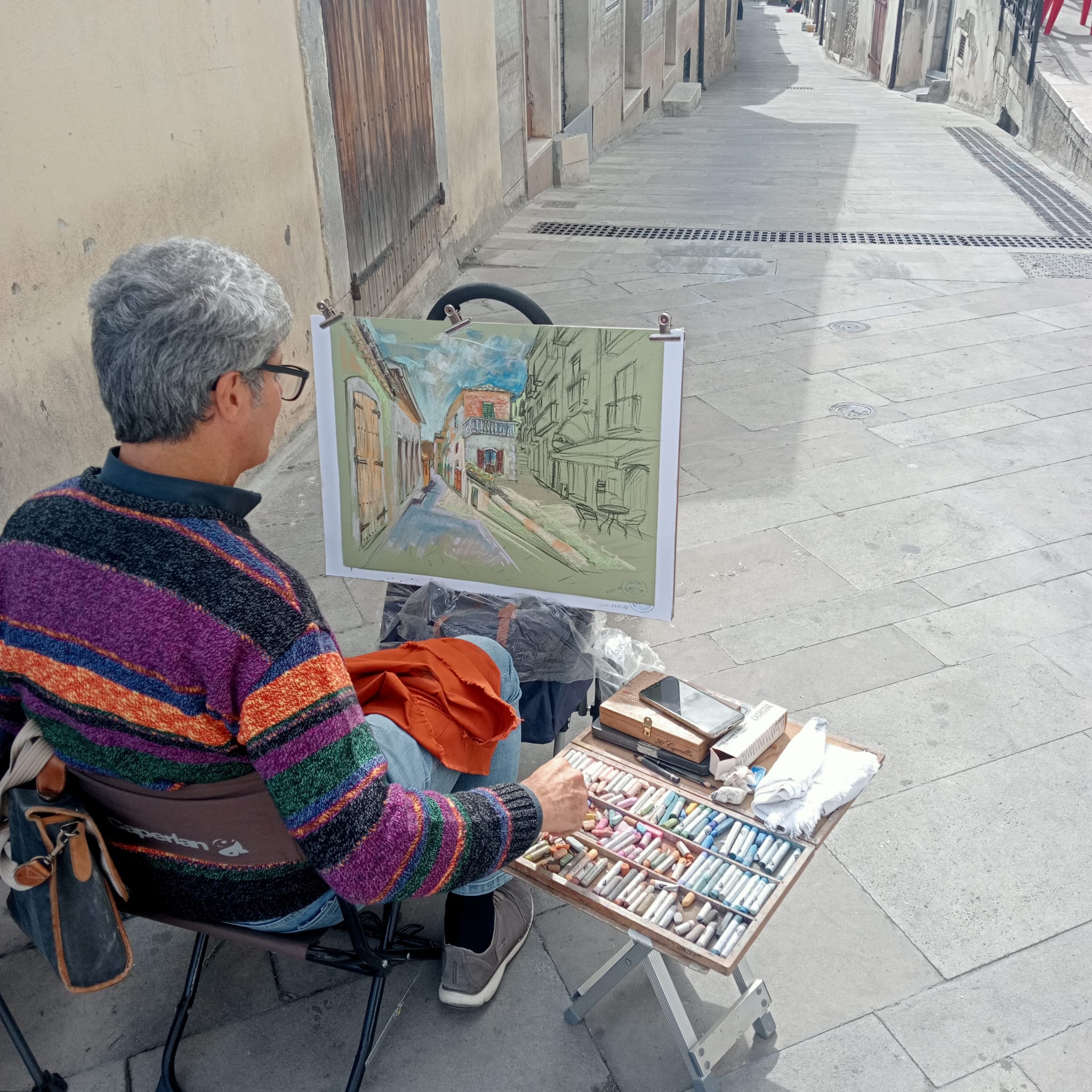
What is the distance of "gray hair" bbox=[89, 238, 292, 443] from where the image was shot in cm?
146

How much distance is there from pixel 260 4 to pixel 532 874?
13.3 ft

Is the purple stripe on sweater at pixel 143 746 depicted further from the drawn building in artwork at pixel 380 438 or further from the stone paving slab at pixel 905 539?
the stone paving slab at pixel 905 539

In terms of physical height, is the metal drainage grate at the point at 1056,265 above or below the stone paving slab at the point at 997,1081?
below

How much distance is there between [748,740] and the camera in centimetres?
219

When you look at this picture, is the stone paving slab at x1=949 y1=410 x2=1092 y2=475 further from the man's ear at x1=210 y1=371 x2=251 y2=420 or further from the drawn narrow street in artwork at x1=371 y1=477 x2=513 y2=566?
the man's ear at x1=210 y1=371 x2=251 y2=420

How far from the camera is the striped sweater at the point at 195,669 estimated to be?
143 cm

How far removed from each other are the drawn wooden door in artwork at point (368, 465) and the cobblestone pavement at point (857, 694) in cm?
91

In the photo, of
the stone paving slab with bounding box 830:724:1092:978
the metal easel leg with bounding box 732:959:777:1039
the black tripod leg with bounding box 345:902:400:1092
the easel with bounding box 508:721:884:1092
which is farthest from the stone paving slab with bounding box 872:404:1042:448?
the black tripod leg with bounding box 345:902:400:1092

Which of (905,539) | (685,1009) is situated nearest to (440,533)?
(685,1009)

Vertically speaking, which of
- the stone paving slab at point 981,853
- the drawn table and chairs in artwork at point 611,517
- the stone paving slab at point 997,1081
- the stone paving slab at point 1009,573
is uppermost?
the drawn table and chairs in artwork at point 611,517

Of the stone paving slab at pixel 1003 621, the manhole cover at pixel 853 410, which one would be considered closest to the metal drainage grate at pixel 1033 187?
the manhole cover at pixel 853 410

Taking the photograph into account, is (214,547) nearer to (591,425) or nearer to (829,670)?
(591,425)

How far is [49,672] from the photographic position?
1512 millimetres

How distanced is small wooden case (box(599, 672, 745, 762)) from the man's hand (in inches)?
13.0
